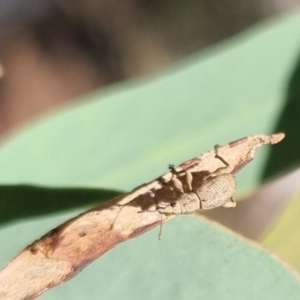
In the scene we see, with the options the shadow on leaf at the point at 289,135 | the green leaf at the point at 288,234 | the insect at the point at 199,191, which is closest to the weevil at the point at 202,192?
the insect at the point at 199,191

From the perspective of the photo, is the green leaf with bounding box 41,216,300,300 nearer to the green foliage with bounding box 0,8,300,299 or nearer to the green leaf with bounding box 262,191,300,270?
the green foliage with bounding box 0,8,300,299

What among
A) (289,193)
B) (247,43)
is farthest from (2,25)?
(247,43)

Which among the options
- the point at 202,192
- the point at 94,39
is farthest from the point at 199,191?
the point at 94,39

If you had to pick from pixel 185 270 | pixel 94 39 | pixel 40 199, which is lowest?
pixel 185 270

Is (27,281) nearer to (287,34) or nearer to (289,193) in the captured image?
(287,34)

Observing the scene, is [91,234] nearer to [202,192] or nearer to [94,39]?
[202,192]

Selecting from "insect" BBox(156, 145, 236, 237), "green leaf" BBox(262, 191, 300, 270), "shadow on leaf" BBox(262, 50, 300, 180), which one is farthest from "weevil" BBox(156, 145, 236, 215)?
"green leaf" BBox(262, 191, 300, 270)
